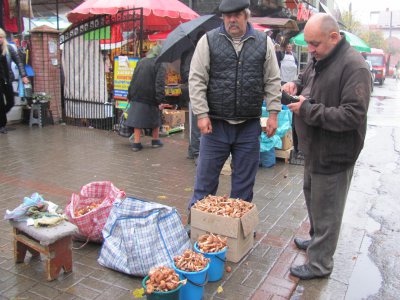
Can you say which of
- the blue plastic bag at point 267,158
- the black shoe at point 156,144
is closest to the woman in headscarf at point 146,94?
the black shoe at point 156,144

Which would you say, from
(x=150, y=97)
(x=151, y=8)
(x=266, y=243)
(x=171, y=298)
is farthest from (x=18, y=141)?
(x=171, y=298)

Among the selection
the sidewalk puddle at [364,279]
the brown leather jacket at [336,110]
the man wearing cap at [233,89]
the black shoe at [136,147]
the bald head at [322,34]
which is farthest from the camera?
the black shoe at [136,147]

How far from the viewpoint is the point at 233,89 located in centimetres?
360

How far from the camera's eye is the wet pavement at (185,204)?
3205mm

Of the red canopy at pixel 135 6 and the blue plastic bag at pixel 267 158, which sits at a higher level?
the red canopy at pixel 135 6

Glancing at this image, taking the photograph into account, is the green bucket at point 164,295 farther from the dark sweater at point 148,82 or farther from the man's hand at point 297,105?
the dark sweater at point 148,82

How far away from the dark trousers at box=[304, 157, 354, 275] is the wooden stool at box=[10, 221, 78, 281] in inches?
72.0

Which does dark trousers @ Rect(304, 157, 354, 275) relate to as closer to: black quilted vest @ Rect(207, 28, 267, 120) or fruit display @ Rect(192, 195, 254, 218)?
fruit display @ Rect(192, 195, 254, 218)

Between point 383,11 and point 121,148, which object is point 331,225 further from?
point 383,11

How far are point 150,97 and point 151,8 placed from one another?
253cm

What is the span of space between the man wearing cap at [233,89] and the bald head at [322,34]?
673mm

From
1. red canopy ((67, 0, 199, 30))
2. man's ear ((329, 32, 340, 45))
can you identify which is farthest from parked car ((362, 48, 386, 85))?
man's ear ((329, 32, 340, 45))

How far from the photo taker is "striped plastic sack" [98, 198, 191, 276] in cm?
321

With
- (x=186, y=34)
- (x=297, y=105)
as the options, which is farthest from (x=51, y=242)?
(x=186, y=34)
